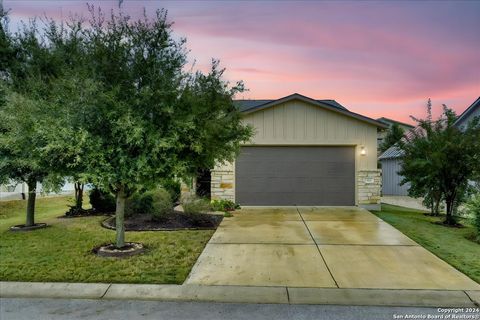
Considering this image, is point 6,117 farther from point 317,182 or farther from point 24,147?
point 317,182

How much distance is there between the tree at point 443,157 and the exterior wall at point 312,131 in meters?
1.82

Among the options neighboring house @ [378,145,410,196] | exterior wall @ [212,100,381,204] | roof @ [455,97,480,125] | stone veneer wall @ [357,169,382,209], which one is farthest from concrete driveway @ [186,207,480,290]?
neighboring house @ [378,145,410,196]

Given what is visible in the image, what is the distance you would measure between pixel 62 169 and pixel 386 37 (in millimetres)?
10711

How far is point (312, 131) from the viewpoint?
12.6 metres

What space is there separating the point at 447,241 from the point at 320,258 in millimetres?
3479

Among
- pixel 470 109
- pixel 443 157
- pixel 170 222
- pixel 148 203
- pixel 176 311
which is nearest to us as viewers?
pixel 176 311

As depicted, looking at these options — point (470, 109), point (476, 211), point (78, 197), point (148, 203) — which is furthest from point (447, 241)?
point (470, 109)

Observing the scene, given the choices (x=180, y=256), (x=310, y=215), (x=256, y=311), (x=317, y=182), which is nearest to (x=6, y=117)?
(x=180, y=256)

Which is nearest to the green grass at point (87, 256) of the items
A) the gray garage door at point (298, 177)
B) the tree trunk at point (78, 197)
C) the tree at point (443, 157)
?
the tree trunk at point (78, 197)

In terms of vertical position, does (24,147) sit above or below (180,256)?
above

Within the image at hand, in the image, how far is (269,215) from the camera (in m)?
10.7

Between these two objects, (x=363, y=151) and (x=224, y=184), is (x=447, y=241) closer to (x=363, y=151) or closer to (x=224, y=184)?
(x=363, y=151)

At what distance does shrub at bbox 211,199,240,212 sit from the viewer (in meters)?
11.6

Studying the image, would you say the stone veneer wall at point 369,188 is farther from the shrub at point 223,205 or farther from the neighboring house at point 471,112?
the neighboring house at point 471,112
